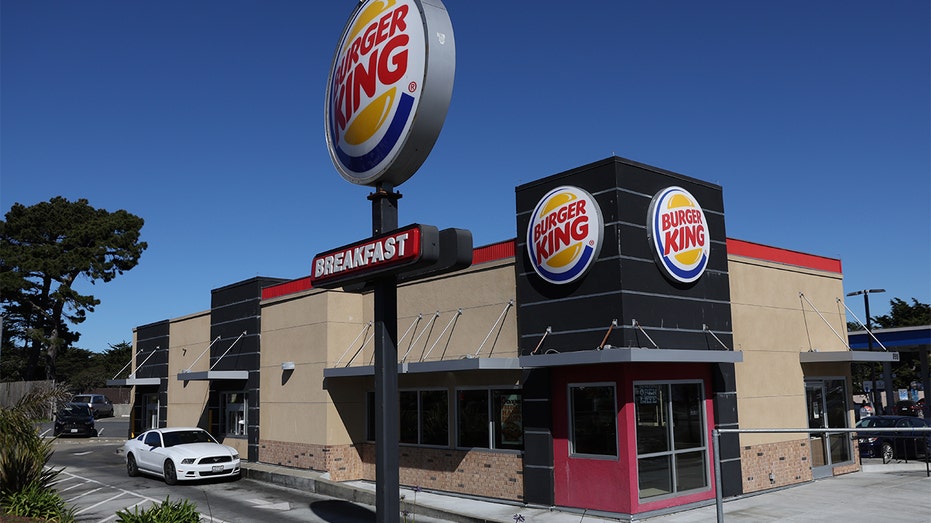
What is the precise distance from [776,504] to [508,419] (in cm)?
622

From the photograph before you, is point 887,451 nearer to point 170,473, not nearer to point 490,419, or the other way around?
point 490,419

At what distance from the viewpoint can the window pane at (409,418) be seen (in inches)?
803

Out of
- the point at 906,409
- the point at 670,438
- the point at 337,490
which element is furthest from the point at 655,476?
the point at 906,409

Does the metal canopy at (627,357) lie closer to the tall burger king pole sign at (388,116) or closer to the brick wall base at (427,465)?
the brick wall base at (427,465)

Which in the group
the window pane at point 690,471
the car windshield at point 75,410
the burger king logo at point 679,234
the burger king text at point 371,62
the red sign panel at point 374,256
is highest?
the burger king text at point 371,62

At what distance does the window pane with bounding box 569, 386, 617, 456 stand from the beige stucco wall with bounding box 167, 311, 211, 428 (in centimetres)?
1808

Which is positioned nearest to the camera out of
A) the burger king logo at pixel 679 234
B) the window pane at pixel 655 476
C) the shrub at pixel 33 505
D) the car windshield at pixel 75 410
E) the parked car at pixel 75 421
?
the shrub at pixel 33 505

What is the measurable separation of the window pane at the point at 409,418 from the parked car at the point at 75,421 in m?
26.9

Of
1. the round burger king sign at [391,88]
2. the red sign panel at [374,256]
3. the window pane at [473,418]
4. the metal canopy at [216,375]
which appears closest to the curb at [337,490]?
the window pane at [473,418]

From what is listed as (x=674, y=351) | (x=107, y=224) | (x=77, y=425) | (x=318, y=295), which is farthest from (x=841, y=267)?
(x=107, y=224)

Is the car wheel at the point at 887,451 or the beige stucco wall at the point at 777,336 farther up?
the beige stucco wall at the point at 777,336

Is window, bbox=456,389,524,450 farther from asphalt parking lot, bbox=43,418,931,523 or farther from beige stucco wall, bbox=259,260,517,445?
asphalt parking lot, bbox=43,418,931,523

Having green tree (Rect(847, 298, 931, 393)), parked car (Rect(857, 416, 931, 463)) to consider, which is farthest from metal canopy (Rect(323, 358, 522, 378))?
green tree (Rect(847, 298, 931, 393))

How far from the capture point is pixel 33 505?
13.5 meters
